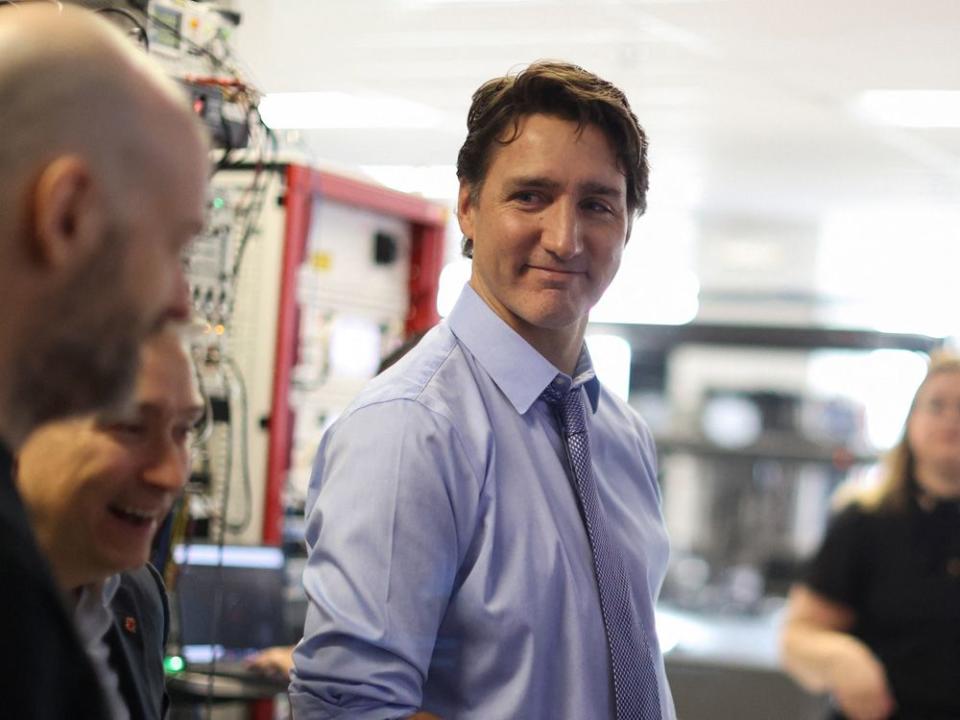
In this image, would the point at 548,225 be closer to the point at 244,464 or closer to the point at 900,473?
the point at 900,473

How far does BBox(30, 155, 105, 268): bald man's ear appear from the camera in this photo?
730 millimetres

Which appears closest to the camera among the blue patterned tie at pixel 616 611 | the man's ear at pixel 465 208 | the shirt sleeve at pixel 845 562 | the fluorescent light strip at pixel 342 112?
the blue patterned tie at pixel 616 611

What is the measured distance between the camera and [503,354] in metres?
1.67

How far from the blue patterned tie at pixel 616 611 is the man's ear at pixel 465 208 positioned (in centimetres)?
28

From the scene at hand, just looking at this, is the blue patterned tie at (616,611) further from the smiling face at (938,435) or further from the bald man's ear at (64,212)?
the smiling face at (938,435)

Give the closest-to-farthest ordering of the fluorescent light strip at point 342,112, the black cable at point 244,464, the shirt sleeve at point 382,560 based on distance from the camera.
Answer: the shirt sleeve at point 382,560, the black cable at point 244,464, the fluorescent light strip at point 342,112

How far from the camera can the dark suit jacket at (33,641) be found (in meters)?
0.68

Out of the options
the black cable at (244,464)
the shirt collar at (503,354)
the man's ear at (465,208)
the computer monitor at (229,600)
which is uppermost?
the man's ear at (465,208)

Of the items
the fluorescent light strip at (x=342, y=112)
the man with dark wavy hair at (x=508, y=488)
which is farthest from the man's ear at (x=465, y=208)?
the fluorescent light strip at (x=342, y=112)

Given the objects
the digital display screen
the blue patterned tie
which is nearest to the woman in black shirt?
the blue patterned tie

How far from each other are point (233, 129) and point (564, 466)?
6.45 ft

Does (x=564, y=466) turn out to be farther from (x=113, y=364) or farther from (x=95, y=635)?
(x=113, y=364)

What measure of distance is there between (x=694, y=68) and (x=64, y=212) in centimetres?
660

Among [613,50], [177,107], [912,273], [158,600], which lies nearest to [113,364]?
[177,107]
